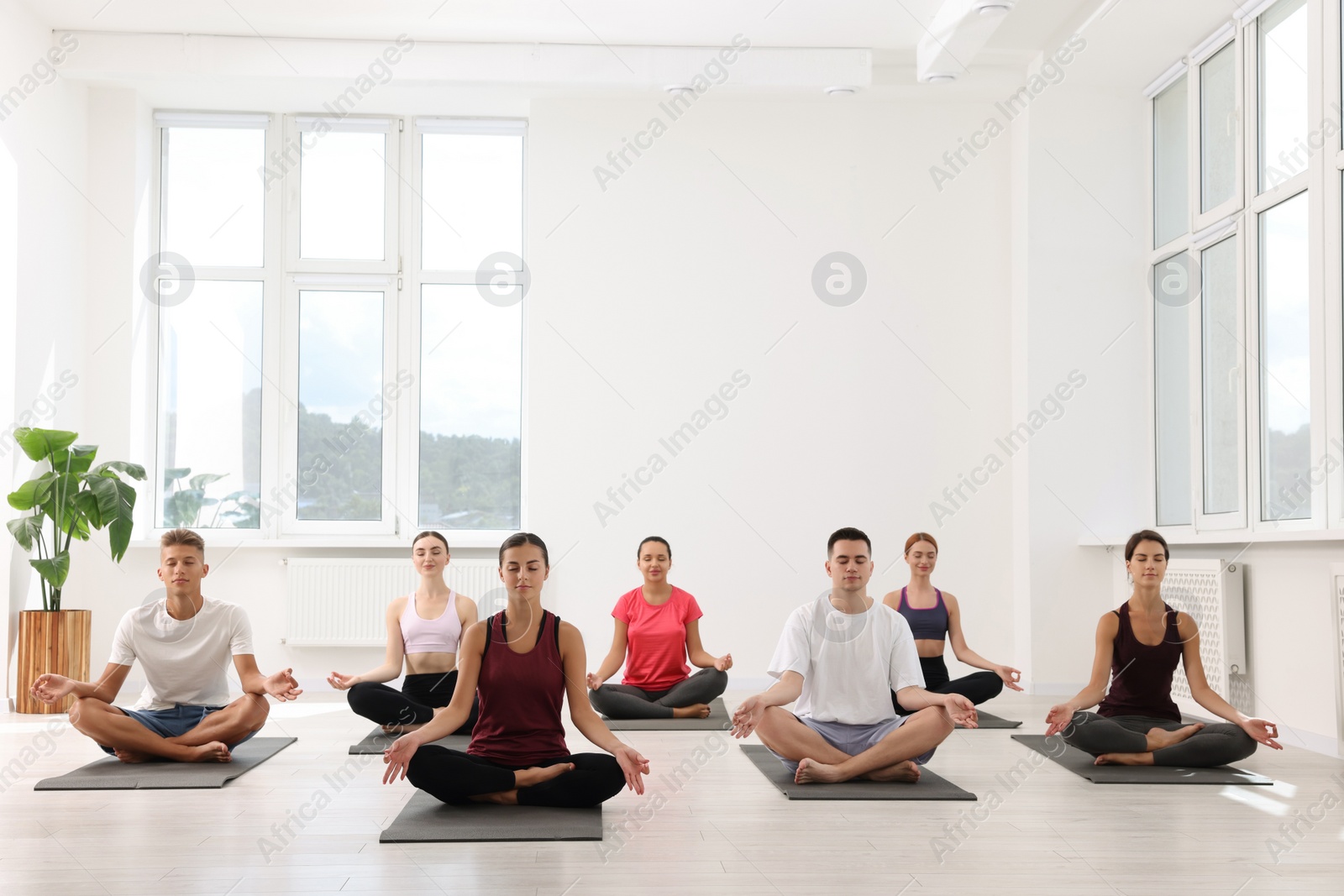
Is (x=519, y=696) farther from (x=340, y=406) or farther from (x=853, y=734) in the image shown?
(x=340, y=406)

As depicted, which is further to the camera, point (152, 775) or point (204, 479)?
point (204, 479)

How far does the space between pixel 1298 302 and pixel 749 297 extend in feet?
9.64

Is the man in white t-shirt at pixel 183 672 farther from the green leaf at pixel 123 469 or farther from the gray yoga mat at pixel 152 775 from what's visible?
the green leaf at pixel 123 469

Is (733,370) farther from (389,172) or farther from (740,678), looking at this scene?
(389,172)

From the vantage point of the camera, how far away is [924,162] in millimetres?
6926

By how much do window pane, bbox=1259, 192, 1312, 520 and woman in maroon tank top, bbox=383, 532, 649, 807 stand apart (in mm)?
3404

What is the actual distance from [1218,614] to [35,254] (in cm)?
628

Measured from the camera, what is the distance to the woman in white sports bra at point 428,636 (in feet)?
15.6

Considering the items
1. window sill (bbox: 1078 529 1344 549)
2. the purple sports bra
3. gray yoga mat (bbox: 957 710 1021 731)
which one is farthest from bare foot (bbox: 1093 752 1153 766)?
the purple sports bra

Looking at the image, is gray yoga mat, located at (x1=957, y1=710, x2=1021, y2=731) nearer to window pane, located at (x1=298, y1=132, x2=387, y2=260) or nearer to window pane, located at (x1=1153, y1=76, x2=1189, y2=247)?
window pane, located at (x1=1153, y1=76, x2=1189, y2=247)

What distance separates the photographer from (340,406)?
23.1ft


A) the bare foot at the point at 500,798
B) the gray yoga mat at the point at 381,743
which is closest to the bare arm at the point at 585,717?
the bare foot at the point at 500,798

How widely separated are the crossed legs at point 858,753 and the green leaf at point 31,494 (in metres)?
4.07

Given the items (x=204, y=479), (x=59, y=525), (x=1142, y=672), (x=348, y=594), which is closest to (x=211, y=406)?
(x=204, y=479)
